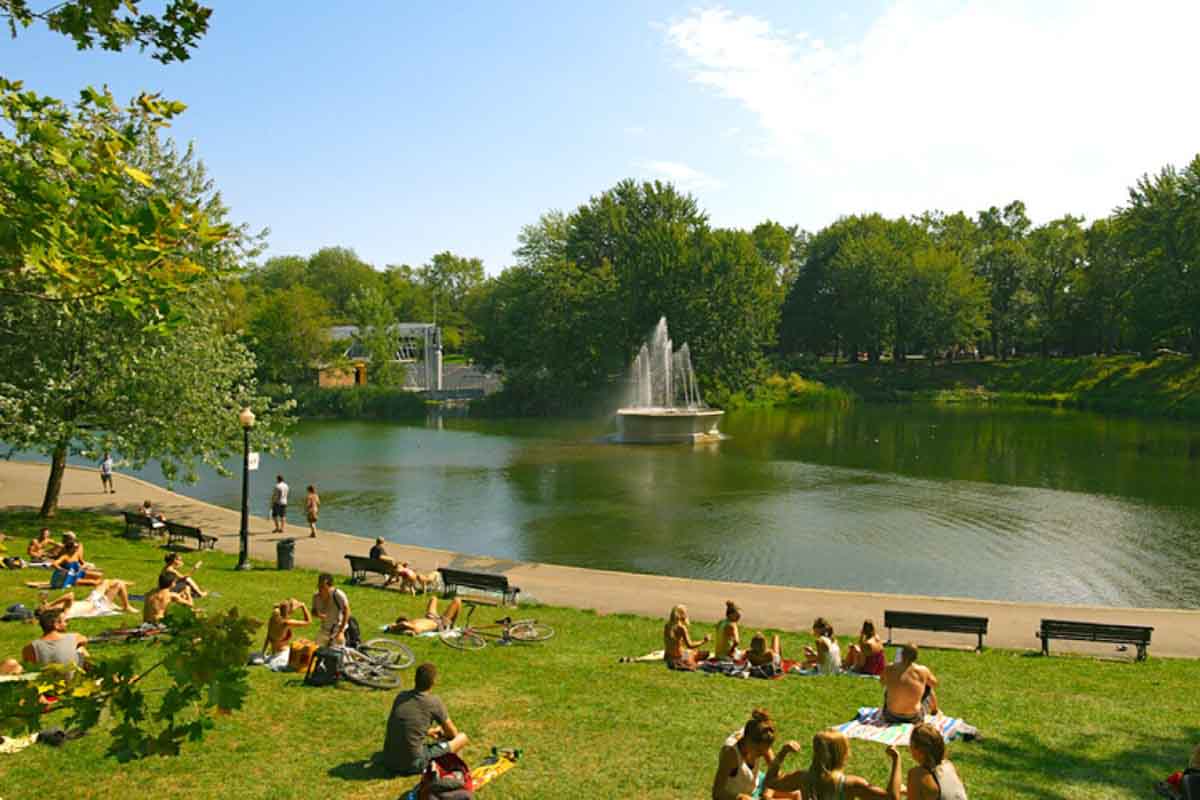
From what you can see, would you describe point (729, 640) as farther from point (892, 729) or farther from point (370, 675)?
point (370, 675)

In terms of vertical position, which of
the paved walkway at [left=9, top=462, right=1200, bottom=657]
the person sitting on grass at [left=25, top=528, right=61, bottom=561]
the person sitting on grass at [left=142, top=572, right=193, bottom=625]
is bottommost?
the paved walkway at [left=9, top=462, right=1200, bottom=657]

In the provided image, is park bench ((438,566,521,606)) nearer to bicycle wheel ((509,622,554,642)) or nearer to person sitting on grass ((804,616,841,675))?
bicycle wheel ((509,622,554,642))

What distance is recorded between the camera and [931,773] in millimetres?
7461

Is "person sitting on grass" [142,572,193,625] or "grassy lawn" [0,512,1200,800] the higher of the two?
"person sitting on grass" [142,572,193,625]

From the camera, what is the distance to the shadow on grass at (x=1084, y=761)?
902 cm

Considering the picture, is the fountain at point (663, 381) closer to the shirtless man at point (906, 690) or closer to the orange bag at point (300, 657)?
the orange bag at point (300, 657)

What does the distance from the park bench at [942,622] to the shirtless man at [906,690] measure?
4968 mm

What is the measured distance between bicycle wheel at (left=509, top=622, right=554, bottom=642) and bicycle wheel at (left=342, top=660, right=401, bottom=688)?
295 centimetres

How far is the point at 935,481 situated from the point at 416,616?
89.8ft

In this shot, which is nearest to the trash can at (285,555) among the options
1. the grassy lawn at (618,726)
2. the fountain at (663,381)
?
the grassy lawn at (618,726)

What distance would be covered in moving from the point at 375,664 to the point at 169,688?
9077 mm

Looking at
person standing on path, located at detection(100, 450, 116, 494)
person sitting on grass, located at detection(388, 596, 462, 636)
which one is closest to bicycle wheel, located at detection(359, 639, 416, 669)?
person sitting on grass, located at detection(388, 596, 462, 636)

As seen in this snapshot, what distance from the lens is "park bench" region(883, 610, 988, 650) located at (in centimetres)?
1528

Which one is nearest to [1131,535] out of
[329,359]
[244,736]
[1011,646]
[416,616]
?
[1011,646]
